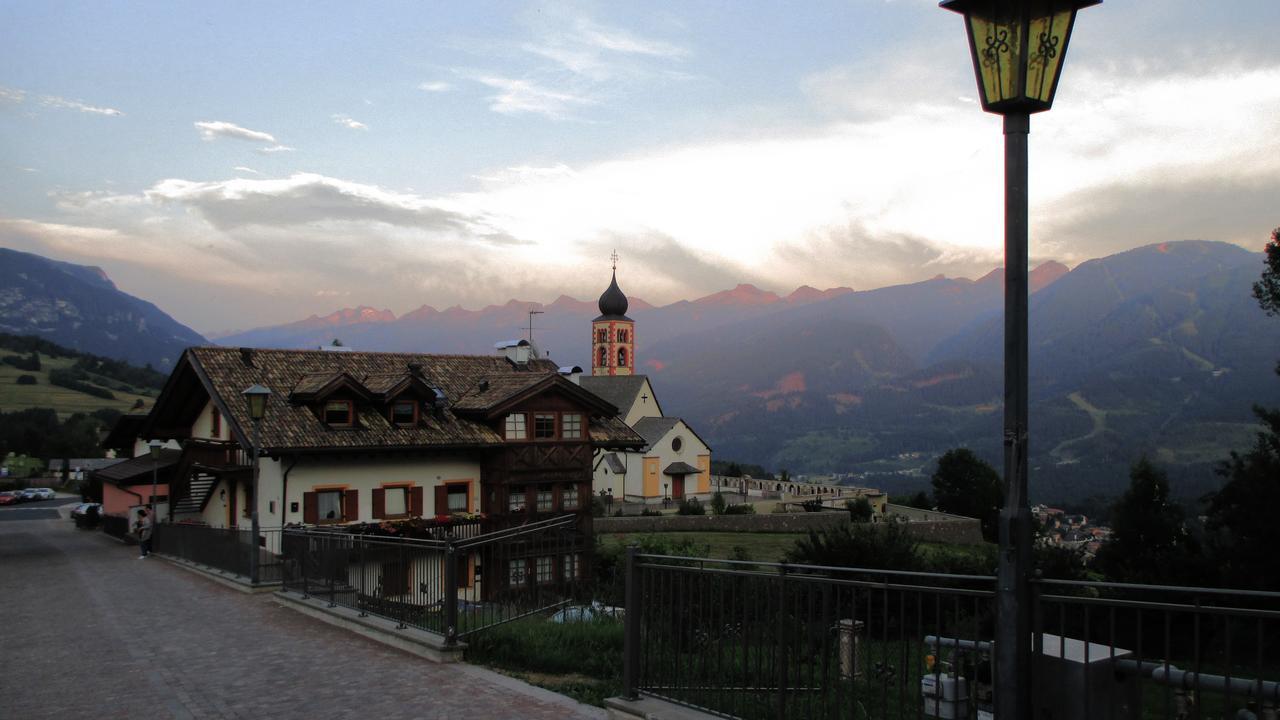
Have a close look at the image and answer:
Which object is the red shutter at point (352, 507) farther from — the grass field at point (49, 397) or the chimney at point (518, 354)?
the grass field at point (49, 397)

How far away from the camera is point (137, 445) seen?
155 ft

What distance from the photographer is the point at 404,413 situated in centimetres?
3200

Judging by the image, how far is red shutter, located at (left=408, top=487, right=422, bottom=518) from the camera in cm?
3142

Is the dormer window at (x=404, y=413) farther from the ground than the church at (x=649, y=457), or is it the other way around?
the dormer window at (x=404, y=413)

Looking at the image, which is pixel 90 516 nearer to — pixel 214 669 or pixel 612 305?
pixel 214 669

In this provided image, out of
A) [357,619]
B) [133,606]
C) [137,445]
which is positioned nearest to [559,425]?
[133,606]

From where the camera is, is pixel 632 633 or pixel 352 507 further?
pixel 352 507

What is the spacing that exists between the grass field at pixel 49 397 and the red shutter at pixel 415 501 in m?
114

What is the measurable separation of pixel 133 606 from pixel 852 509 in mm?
46310

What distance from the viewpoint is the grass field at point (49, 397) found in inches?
5330

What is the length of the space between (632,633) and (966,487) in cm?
7341

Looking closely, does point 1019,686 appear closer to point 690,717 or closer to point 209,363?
point 690,717

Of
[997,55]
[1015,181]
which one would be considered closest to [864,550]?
[1015,181]

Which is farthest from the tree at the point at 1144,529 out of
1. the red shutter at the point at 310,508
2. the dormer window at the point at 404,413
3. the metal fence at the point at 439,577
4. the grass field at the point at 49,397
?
the grass field at the point at 49,397
